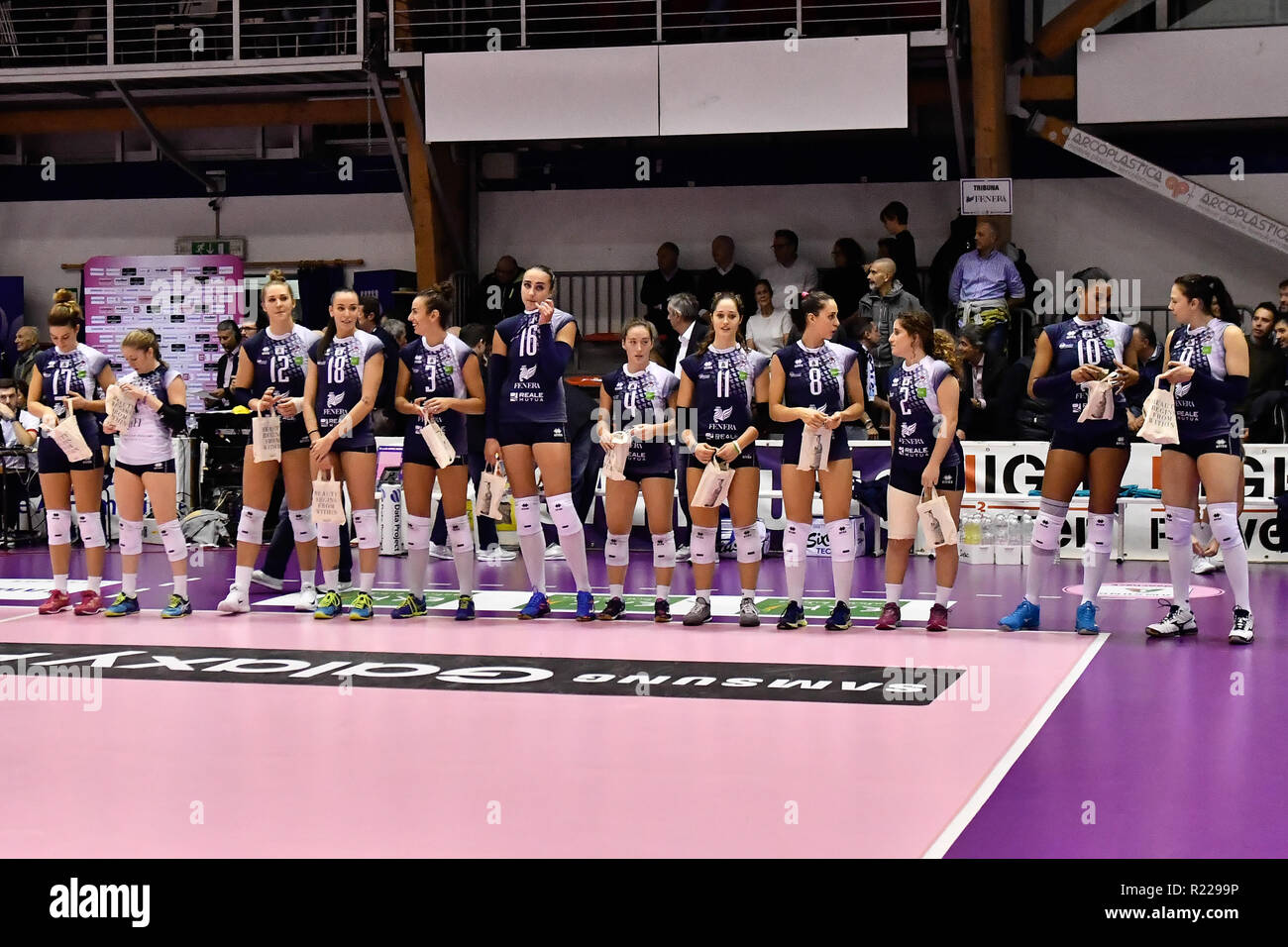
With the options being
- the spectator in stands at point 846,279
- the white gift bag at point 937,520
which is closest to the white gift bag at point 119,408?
the white gift bag at point 937,520

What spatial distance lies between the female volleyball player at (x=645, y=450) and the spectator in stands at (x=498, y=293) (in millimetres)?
6622

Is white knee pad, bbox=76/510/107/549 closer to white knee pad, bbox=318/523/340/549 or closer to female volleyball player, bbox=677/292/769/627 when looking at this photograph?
white knee pad, bbox=318/523/340/549

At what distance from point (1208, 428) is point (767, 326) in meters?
6.97

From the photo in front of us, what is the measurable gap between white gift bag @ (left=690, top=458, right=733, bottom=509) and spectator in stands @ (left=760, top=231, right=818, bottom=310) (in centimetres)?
707

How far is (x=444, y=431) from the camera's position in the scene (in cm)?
847

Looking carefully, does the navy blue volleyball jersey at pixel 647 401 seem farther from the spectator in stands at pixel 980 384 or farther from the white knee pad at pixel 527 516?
the spectator in stands at pixel 980 384

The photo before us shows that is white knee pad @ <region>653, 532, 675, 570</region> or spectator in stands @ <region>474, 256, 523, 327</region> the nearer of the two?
white knee pad @ <region>653, 532, 675, 570</region>

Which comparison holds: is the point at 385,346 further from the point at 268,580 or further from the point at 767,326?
the point at 767,326

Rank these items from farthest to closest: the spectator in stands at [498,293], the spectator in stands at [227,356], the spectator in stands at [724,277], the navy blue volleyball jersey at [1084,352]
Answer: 1. the spectator in stands at [498,293]
2. the spectator in stands at [724,277]
3. the spectator in stands at [227,356]
4. the navy blue volleyball jersey at [1084,352]

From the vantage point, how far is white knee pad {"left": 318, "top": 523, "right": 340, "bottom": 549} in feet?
28.1

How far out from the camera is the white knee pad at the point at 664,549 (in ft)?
27.3

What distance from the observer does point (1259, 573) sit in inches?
422

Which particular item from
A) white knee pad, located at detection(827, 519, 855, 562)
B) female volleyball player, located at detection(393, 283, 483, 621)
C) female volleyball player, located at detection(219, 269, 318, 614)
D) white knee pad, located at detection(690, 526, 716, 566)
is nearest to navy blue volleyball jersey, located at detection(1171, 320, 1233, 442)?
white knee pad, located at detection(827, 519, 855, 562)

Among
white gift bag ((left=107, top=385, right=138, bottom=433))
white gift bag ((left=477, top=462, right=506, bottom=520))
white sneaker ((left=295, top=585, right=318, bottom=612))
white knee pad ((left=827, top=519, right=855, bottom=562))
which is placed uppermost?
white gift bag ((left=107, top=385, right=138, bottom=433))
